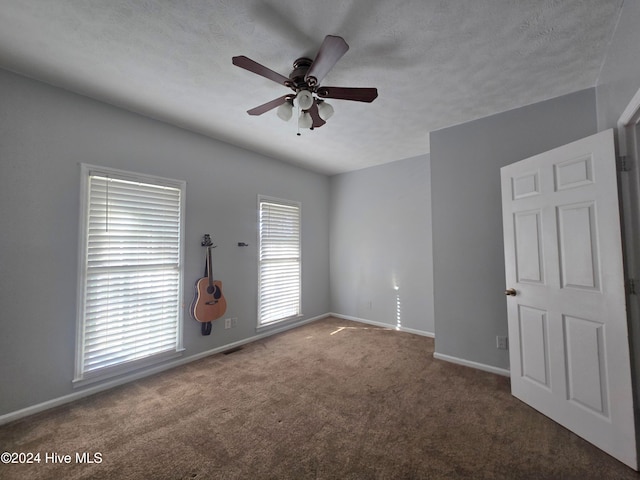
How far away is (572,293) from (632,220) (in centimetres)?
59

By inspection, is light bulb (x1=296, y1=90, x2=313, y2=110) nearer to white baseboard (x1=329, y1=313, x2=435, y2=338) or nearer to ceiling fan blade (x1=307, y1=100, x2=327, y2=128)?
ceiling fan blade (x1=307, y1=100, x2=327, y2=128)

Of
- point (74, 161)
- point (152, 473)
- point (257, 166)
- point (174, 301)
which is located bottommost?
point (152, 473)

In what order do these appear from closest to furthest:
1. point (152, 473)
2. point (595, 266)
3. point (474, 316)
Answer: point (152, 473), point (595, 266), point (474, 316)

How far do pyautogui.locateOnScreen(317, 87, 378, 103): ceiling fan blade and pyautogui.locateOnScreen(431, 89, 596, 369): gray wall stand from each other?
5.55ft

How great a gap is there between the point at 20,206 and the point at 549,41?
4134 millimetres

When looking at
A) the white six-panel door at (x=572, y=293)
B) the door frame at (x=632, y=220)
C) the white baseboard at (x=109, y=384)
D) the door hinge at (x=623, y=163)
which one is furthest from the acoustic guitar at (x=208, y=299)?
the door hinge at (x=623, y=163)

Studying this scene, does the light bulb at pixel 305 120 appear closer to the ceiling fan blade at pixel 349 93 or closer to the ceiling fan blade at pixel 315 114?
the ceiling fan blade at pixel 315 114

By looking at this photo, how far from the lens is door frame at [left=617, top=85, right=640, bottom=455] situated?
61.8 inches

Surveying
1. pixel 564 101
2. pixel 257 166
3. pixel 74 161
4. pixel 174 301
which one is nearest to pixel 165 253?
pixel 174 301

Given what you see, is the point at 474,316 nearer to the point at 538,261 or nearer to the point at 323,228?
the point at 538,261

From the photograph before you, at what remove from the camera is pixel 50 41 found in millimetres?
1771

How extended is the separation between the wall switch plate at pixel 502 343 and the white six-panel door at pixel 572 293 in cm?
38

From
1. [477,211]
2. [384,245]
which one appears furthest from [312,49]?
[384,245]

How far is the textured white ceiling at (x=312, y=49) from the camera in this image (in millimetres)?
1549
